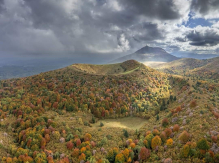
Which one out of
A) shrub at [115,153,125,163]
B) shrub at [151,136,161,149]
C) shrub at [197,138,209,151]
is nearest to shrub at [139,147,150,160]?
shrub at [151,136,161,149]

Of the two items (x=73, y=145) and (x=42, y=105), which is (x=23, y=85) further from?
(x=73, y=145)

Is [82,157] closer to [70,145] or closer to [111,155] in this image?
[70,145]

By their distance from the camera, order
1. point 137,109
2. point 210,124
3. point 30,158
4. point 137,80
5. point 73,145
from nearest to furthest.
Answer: point 30,158 < point 210,124 < point 73,145 < point 137,109 < point 137,80

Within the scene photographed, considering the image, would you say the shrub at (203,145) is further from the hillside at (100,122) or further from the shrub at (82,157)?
the shrub at (82,157)

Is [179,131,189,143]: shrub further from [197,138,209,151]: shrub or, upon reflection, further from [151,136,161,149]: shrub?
[151,136,161,149]: shrub

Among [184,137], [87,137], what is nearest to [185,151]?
[184,137]

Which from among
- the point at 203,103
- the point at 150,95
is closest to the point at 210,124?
the point at 203,103

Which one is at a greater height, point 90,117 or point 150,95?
point 150,95

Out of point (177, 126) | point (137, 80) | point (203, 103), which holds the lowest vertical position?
point (177, 126)

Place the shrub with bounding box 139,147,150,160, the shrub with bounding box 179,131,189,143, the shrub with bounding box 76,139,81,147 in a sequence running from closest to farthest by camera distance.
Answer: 1. the shrub with bounding box 139,147,150,160
2. the shrub with bounding box 179,131,189,143
3. the shrub with bounding box 76,139,81,147
